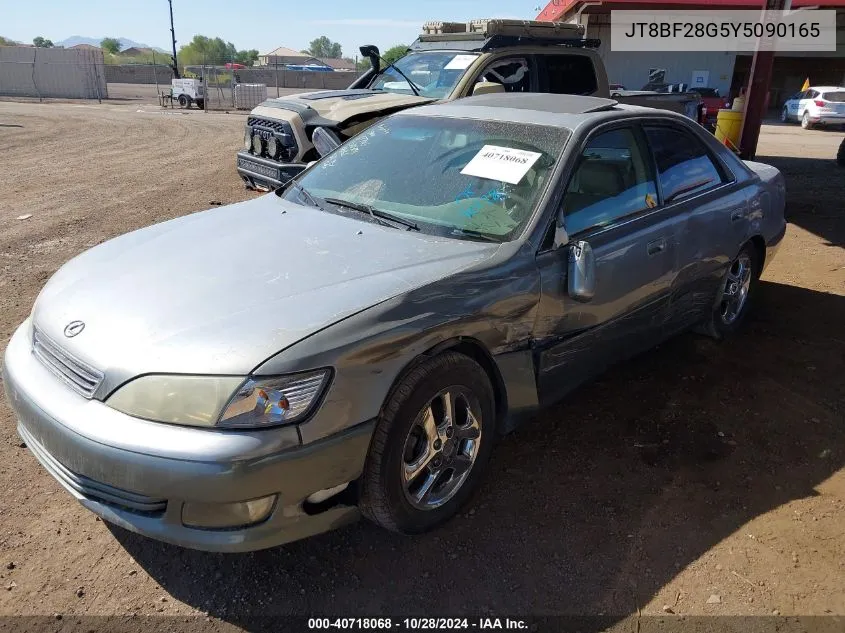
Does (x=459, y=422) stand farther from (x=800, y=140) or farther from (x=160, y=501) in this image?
(x=800, y=140)

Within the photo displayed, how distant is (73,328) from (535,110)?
2484 millimetres

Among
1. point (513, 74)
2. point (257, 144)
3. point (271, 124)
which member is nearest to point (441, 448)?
point (271, 124)

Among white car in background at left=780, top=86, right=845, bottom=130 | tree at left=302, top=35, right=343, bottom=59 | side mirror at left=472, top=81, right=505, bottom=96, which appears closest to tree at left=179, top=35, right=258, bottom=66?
tree at left=302, top=35, right=343, bottom=59

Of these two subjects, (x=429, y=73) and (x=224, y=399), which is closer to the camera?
(x=224, y=399)

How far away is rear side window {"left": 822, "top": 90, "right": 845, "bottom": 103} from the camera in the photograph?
2365cm

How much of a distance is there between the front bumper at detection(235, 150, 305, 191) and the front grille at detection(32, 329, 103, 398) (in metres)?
4.04

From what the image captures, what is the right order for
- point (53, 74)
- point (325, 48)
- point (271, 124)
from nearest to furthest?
point (271, 124) → point (53, 74) → point (325, 48)

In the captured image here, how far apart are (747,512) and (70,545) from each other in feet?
9.35

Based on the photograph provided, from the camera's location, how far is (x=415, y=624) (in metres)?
2.31

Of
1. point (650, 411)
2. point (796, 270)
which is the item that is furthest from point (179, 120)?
point (650, 411)

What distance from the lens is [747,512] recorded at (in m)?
2.93

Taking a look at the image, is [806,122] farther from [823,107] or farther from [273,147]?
[273,147]

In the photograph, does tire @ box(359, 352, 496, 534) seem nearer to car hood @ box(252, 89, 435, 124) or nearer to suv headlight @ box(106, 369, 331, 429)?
suv headlight @ box(106, 369, 331, 429)

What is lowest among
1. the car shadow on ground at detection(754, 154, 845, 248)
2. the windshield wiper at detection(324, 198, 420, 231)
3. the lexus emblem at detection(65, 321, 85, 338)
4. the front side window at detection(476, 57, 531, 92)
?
the car shadow on ground at detection(754, 154, 845, 248)
